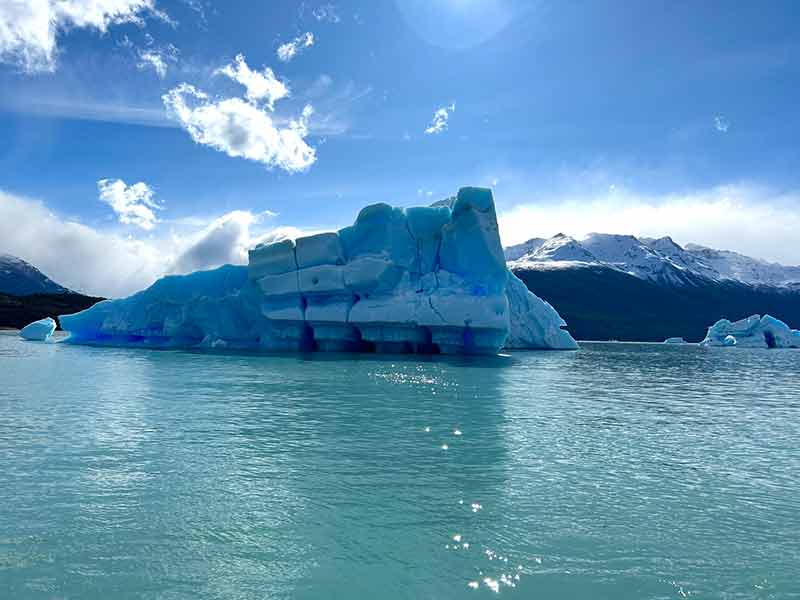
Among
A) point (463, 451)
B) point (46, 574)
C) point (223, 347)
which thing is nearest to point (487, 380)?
point (463, 451)

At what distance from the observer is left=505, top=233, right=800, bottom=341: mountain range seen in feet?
361

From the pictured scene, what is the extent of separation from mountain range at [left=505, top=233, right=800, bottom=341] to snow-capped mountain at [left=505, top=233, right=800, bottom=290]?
29 cm

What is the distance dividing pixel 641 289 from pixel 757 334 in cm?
8279

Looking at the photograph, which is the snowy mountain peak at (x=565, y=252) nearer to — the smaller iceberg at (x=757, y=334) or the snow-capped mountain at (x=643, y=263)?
the snow-capped mountain at (x=643, y=263)

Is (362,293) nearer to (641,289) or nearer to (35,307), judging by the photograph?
(35,307)

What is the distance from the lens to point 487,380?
1662 centimetres

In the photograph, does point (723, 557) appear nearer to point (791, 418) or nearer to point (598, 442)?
point (598, 442)

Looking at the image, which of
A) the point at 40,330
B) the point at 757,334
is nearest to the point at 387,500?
the point at 40,330

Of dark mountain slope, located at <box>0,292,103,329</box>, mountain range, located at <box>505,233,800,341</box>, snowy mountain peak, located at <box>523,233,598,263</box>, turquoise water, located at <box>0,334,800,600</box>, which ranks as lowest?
turquoise water, located at <box>0,334,800,600</box>

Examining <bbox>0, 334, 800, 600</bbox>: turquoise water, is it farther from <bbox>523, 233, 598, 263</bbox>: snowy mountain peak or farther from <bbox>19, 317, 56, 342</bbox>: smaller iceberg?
<bbox>523, 233, 598, 263</bbox>: snowy mountain peak

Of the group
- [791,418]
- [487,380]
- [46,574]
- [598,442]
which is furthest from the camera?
[487,380]

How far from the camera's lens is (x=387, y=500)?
534 cm

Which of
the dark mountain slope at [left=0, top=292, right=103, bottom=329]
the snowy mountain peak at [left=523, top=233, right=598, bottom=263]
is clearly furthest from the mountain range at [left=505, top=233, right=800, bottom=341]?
the dark mountain slope at [left=0, top=292, right=103, bottom=329]

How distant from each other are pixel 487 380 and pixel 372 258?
42.0 ft
